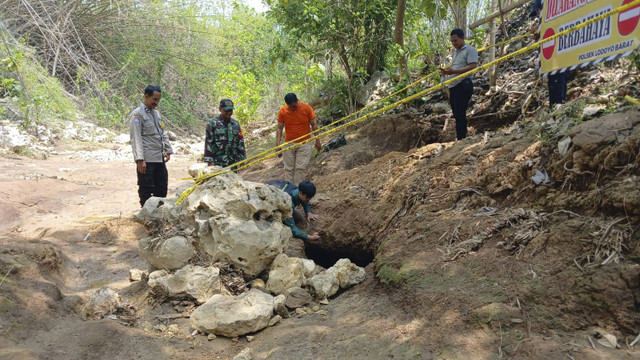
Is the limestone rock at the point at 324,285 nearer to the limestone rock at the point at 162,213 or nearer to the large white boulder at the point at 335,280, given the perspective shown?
the large white boulder at the point at 335,280

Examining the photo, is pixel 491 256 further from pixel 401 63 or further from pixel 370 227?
pixel 401 63

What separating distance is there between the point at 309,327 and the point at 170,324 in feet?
3.42

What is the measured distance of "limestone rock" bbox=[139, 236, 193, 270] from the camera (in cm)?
342

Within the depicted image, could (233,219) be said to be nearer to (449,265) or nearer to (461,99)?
(449,265)

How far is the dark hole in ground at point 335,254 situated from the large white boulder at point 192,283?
4.51 feet

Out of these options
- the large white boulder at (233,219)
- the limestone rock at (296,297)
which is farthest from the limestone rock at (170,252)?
the limestone rock at (296,297)

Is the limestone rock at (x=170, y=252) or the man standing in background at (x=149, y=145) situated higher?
the man standing in background at (x=149, y=145)

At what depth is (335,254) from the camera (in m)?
4.49

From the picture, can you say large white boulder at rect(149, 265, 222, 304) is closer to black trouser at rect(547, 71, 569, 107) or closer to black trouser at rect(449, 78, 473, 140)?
black trouser at rect(449, 78, 473, 140)

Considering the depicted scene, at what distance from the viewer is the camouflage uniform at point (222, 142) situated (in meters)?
4.77

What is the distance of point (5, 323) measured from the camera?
250 centimetres

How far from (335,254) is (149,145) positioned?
2.29 metres

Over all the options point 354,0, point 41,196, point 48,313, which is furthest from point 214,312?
point 354,0

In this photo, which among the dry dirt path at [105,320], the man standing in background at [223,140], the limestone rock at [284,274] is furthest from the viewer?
the man standing in background at [223,140]
